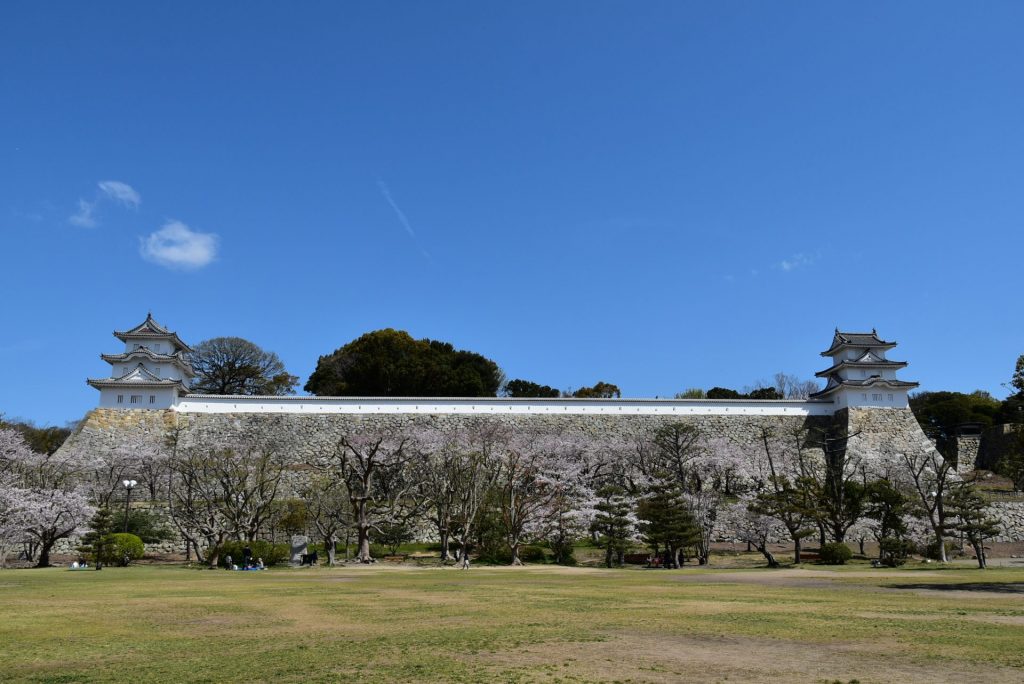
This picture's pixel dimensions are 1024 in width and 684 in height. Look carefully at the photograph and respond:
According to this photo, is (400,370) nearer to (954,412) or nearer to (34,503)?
(34,503)

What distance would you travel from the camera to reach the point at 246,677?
19.8ft

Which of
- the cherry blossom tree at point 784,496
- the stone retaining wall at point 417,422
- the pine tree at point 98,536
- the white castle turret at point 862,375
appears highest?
the white castle turret at point 862,375

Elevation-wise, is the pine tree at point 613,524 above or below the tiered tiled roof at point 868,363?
below

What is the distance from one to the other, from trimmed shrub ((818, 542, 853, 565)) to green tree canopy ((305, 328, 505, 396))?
35636 mm

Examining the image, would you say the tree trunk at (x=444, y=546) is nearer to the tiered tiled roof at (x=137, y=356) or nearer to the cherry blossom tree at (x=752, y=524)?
the cherry blossom tree at (x=752, y=524)

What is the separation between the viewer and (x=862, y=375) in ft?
164

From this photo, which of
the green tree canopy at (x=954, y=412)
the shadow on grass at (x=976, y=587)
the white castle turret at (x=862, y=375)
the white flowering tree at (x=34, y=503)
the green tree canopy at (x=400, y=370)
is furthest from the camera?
the green tree canopy at (x=954, y=412)

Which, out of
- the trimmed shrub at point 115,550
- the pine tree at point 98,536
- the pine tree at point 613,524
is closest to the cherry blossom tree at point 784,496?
the pine tree at point 613,524

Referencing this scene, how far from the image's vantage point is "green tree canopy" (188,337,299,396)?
63594 mm

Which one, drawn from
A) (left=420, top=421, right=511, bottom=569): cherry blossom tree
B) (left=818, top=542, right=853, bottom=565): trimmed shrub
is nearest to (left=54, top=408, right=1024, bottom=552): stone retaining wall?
(left=420, top=421, right=511, bottom=569): cherry blossom tree

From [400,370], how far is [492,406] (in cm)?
1444

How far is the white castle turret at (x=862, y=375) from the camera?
160ft

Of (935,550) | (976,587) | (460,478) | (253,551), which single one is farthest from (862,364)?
(253,551)

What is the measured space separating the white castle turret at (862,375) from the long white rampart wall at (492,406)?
4.98ft
